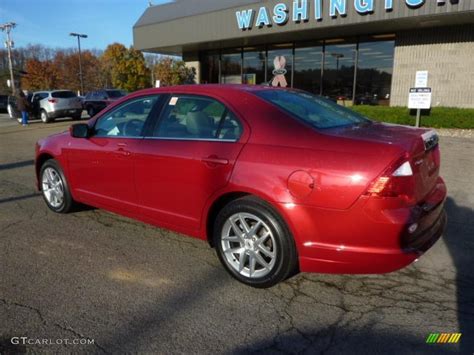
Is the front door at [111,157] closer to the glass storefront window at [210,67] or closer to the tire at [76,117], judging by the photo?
the tire at [76,117]

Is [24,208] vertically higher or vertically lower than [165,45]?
lower

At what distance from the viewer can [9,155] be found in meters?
9.96

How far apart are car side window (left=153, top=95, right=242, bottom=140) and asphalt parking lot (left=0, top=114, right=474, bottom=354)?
1.15m

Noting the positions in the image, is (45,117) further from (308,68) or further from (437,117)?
(437,117)

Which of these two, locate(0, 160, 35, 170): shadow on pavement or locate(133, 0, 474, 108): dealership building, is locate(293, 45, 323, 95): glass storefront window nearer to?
locate(133, 0, 474, 108): dealership building

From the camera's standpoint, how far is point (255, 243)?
312 centimetres

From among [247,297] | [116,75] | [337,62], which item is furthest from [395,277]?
[116,75]

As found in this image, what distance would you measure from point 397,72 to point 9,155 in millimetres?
14103

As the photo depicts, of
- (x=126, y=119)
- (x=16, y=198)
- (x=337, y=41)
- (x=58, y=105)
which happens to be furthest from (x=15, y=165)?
(x=337, y=41)

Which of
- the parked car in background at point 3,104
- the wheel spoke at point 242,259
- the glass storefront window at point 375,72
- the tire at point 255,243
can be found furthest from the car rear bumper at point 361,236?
the parked car in background at point 3,104

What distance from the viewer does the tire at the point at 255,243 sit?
296 cm

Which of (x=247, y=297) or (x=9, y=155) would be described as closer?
(x=247, y=297)

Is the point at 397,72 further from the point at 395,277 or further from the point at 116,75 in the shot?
the point at 116,75

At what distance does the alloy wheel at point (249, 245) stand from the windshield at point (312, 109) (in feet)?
2.94
